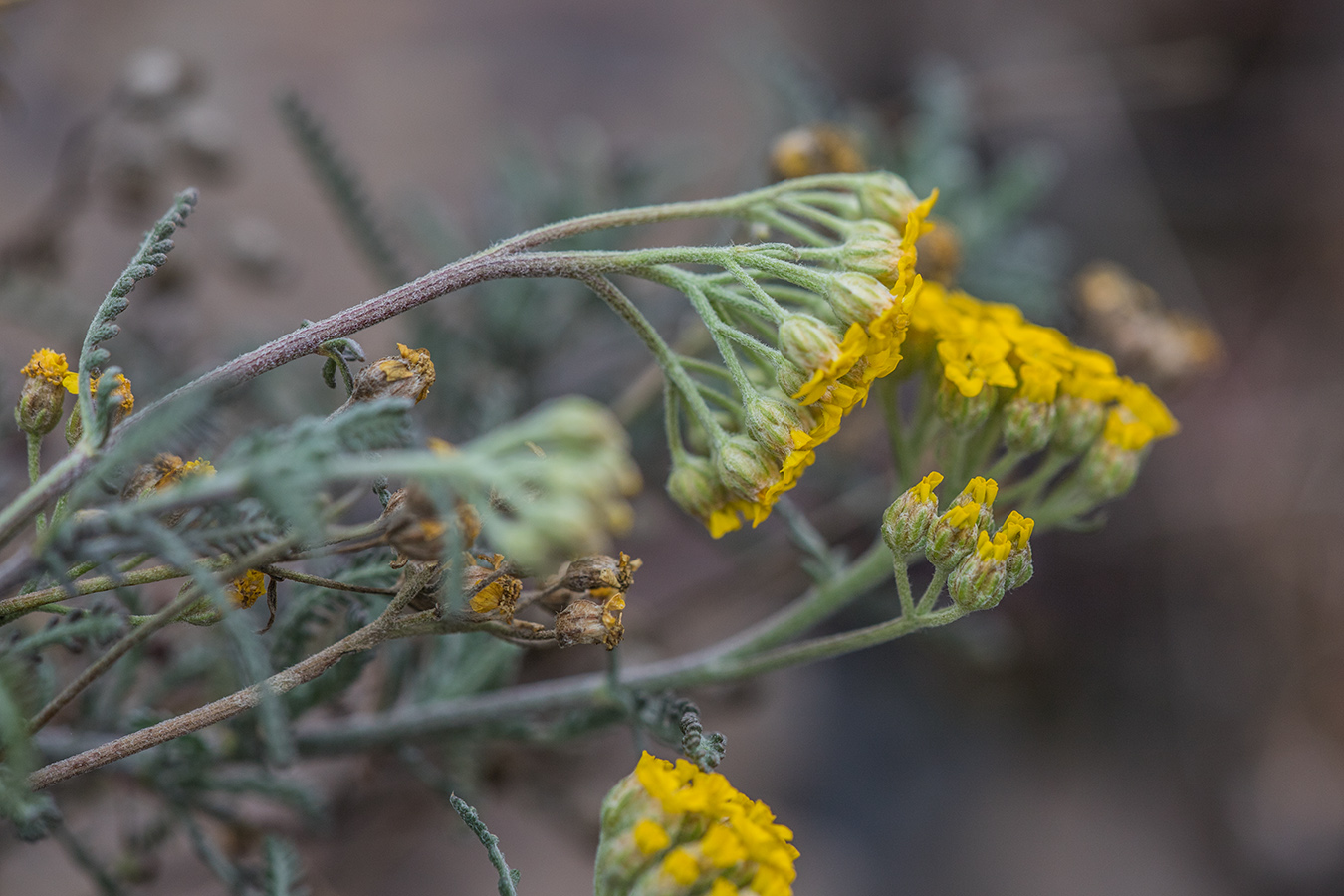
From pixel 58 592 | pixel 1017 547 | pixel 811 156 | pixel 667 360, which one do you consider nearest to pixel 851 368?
pixel 667 360

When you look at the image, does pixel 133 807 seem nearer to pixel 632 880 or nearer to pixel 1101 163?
pixel 632 880

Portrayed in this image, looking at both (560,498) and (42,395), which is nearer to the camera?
(560,498)

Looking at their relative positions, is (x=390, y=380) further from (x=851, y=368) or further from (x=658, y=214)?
(x=851, y=368)

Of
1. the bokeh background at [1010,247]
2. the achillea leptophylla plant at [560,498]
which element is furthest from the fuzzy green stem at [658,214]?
the bokeh background at [1010,247]

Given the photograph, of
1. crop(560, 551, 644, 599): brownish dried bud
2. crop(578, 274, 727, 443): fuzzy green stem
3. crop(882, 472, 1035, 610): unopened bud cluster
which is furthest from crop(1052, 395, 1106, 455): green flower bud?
crop(560, 551, 644, 599): brownish dried bud

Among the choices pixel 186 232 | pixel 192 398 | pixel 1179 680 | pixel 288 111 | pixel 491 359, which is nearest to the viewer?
pixel 192 398

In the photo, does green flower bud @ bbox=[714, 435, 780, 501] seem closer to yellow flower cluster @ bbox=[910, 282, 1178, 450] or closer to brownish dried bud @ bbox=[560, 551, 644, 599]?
brownish dried bud @ bbox=[560, 551, 644, 599]

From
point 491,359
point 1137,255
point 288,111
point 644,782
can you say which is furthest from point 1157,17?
point 644,782
